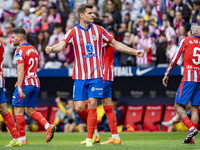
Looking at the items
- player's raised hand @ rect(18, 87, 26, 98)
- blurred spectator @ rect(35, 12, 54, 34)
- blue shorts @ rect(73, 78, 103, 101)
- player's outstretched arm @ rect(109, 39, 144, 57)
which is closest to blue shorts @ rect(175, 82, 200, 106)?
player's outstretched arm @ rect(109, 39, 144, 57)

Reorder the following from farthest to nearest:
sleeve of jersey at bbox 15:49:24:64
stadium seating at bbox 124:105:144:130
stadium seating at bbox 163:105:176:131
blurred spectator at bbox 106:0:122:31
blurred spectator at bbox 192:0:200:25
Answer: blurred spectator at bbox 106:0:122:31 → stadium seating at bbox 124:105:144:130 → stadium seating at bbox 163:105:176:131 → blurred spectator at bbox 192:0:200:25 → sleeve of jersey at bbox 15:49:24:64

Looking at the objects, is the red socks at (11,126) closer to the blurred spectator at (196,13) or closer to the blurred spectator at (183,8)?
the blurred spectator at (196,13)

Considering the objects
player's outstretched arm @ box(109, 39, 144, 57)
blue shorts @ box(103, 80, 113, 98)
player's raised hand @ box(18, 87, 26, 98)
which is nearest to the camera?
player's outstretched arm @ box(109, 39, 144, 57)

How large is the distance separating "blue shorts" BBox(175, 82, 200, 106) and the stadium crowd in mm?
5105

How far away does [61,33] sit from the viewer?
49.0 feet

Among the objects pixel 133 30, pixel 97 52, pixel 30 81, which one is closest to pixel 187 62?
pixel 97 52

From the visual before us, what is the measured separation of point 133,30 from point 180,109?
6.81 m

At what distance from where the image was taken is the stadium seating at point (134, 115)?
14578 mm

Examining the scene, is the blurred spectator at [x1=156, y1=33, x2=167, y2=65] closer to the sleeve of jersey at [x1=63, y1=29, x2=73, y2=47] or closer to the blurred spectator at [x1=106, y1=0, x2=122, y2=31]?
the blurred spectator at [x1=106, y1=0, x2=122, y2=31]

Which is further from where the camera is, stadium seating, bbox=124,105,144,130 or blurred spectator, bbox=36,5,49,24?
blurred spectator, bbox=36,5,49,24

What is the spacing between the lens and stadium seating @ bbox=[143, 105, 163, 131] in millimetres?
14422

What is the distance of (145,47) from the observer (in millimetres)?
13727

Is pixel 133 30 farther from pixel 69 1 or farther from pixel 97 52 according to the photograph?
pixel 97 52

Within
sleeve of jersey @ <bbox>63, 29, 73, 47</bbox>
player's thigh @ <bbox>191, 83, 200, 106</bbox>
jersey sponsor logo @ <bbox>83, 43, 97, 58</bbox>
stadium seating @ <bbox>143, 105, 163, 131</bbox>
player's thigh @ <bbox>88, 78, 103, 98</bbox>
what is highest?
sleeve of jersey @ <bbox>63, 29, 73, 47</bbox>
